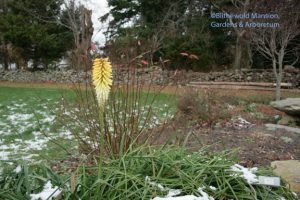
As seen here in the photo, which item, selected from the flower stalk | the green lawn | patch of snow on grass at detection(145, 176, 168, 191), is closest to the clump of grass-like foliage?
patch of snow on grass at detection(145, 176, 168, 191)

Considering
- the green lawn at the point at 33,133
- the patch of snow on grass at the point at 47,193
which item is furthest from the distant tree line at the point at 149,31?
the patch of snow on grass at the point at 47,193

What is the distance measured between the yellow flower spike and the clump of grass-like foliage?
438mm

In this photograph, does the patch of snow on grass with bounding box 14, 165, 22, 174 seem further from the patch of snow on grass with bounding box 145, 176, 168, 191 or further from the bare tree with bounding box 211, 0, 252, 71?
the bare tree with bounding box 211, 0, 252, 71

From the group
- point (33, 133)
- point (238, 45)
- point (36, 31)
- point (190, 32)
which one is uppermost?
point (36, 31)

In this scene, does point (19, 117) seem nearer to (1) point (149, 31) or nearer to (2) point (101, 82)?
(2) point (101, 82)

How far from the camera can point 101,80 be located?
1774 mm

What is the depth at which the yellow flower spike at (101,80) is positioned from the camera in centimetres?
174

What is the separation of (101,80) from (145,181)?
23.8 inches

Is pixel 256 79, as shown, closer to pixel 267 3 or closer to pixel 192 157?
pixel 267 3

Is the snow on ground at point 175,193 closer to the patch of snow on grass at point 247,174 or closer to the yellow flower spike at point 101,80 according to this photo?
the patch of snow on grass at point 247,174

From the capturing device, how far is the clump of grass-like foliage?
6.22ft

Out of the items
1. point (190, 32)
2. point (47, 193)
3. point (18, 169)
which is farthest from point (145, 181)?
point (190, 32)

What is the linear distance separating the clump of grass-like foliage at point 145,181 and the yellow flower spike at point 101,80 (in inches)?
17.2

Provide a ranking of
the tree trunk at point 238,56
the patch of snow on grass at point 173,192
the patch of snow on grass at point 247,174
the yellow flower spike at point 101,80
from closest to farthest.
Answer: the yellow flower spike at point 101,80 → the patch of snow on grass at point 173,192 → the patch of snow on grass at point 247,174 → the tree trunk at point 238,56
